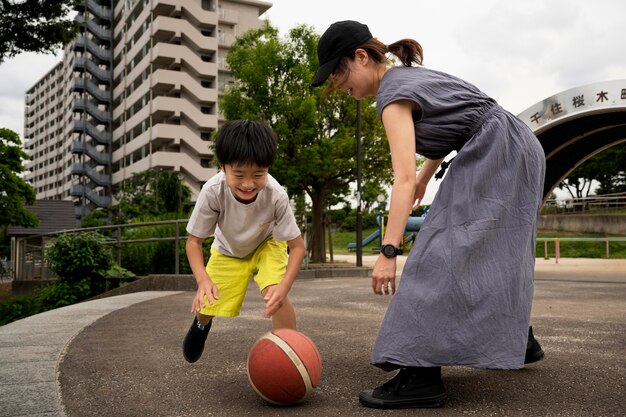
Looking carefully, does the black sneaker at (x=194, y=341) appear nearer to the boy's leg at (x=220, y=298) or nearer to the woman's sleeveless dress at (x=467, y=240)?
the boy's leg at (x=220, y=298)

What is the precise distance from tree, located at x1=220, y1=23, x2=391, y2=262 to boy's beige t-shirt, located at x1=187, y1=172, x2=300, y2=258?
19.1 m

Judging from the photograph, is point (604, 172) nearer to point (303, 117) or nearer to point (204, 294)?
point (303, 117)

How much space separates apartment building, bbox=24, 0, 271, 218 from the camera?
48.7m

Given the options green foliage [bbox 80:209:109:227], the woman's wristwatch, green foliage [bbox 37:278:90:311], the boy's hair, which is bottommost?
green foliage [bbox 37:278:90:311]

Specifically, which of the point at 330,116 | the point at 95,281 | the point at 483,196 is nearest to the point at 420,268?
the point at 483,196

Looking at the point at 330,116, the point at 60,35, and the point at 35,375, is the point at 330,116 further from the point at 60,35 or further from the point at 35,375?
the point at 35,375

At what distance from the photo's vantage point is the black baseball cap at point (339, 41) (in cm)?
282

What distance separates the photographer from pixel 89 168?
Answer: 61.3m

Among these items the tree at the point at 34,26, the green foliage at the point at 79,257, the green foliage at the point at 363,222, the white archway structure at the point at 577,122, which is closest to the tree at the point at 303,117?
the white archway structure at the point at 577,122

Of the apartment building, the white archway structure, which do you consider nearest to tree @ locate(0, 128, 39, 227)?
the apartment building

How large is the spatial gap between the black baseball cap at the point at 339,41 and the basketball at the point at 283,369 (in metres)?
1.29

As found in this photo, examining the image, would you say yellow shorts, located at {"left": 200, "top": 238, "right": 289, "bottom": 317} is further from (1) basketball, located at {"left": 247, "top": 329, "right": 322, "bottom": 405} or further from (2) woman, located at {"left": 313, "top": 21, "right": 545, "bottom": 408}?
(2) woman, located at {"left": 313, "top": 21, "right": 545, "bottom": 408}

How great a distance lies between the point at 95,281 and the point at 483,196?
30.7 feet

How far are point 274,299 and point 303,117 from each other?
67.7 feet
